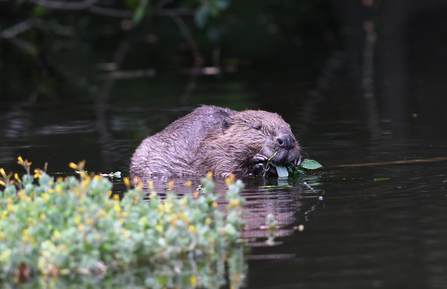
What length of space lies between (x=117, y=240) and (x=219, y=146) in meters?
3.24

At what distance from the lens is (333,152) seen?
27.7ft

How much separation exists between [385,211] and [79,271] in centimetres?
250

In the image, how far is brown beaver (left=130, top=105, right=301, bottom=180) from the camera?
725 centimetres

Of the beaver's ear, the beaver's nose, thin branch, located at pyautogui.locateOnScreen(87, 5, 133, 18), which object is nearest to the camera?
the beaver's nose

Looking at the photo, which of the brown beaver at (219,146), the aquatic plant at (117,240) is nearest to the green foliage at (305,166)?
the brown beaver at (219,146)

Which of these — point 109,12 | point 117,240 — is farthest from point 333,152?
point 109,12

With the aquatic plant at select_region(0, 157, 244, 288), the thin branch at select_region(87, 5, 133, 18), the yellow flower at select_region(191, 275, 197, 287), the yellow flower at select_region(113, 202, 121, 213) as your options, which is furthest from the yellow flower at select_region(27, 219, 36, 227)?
the thin branch at select_region(87, 5, 133, 18)

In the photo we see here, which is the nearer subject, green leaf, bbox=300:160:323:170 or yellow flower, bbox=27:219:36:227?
yellow flower, bbox=27:219:36:227

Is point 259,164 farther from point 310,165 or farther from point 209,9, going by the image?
point 209,9

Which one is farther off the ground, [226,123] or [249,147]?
[226,123]

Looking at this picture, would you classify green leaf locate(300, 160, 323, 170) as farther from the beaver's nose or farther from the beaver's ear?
the beaver's ear

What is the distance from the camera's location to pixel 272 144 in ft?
23.6

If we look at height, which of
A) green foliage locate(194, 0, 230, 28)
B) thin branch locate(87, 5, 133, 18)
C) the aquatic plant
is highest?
thin branch locate(87, 5, 133, 18)

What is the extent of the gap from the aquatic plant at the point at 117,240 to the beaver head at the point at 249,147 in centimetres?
228
